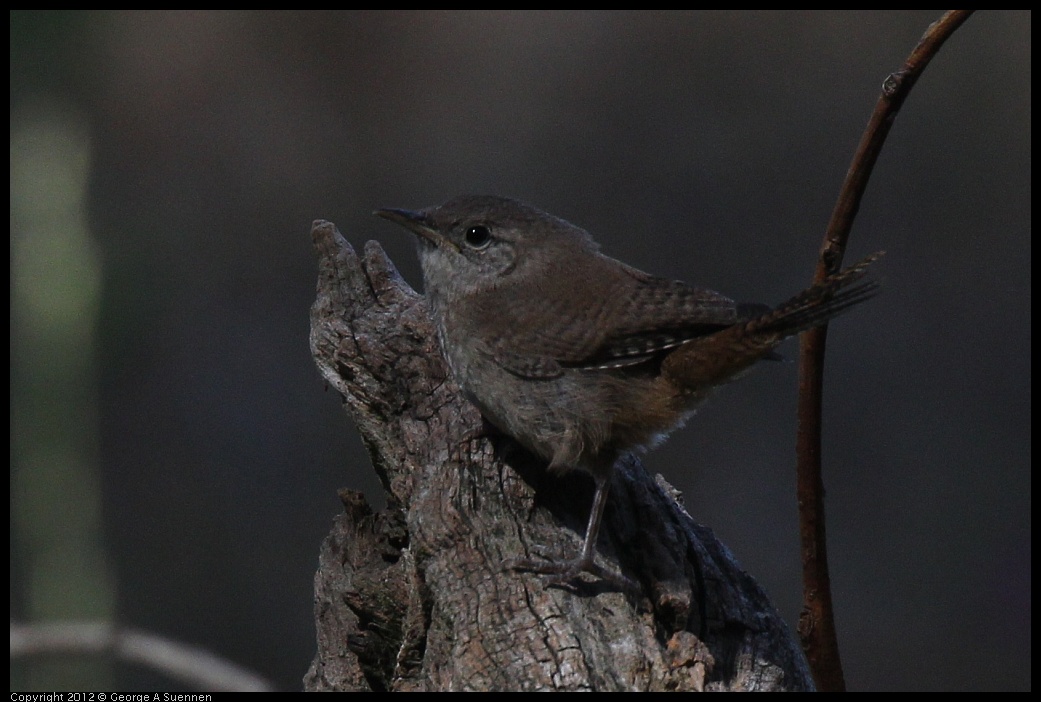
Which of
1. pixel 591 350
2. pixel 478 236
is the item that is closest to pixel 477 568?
pixel 591 350

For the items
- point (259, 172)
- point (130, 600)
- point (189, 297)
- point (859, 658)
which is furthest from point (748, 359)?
point (259, 172)

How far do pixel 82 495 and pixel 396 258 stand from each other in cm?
505

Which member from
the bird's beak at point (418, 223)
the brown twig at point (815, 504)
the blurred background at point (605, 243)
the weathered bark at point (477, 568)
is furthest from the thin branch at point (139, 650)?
the blurred background at point (605, 243)

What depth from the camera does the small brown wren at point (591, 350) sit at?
311 cm

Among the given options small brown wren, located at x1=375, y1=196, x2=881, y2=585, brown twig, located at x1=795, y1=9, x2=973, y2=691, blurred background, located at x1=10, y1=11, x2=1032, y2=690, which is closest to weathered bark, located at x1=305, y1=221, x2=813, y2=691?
small brown wren, located at x1=375, y1=196, x2=881, y2=585

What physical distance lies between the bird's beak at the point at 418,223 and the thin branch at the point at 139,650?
1.91m

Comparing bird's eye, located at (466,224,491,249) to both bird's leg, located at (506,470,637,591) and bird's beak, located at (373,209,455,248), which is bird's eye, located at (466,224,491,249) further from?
bird's leg, located at (506,470,637,591)

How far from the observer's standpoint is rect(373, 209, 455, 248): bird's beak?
12.0 ft

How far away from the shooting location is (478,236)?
3.65 meters

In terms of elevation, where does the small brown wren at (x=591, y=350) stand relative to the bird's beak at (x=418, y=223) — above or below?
below

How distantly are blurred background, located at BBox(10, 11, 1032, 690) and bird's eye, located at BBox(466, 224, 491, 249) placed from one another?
8.64 ft

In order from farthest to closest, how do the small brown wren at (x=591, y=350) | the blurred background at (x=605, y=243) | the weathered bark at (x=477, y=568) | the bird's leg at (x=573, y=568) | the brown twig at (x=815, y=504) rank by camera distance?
the blurred background at (x=605, y=243) < the small brown wren at (x=591, y=350) < the bird's leg at (x=573, y=568) < the weathered bark at (x=477, y=568) < the brown twig at (x=815, y=504)

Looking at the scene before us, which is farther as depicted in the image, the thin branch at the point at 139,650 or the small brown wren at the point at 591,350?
the small brown wren at the point at 591,350

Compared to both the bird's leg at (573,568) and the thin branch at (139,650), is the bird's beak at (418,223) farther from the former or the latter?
the thin branch at (139,650)
